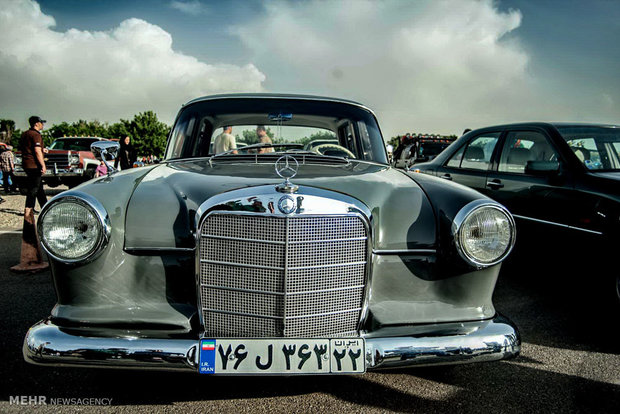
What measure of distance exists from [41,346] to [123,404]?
55 centimetres

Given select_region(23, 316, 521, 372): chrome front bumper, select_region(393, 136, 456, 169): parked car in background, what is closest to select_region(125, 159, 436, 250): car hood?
select_region(23, 316, 521, 372): chrome front bumper

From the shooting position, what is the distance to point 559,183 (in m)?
3.62

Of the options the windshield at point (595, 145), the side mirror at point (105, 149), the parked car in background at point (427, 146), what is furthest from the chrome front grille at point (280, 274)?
the parked car in background at point (427, 146)

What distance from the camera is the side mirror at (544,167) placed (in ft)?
11.9

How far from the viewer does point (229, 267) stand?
1.88 meters

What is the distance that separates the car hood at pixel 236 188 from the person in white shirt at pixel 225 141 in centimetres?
95

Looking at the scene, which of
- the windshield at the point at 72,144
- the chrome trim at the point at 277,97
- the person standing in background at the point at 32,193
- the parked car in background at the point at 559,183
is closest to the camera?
the parked car in background at the point at 559,183

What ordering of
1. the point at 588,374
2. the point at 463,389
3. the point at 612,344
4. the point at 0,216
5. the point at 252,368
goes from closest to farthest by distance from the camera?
the point at 252,368, the point at 463,389, the point at 588,374, the point at 612,344, the point at 0,216

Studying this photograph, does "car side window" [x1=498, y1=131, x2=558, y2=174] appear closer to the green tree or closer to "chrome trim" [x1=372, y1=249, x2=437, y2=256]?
"chrome trim" [x1=372, y1=249, x2=437, y2=256]

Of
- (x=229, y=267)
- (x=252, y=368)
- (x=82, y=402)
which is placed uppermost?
(x=229, y=267)

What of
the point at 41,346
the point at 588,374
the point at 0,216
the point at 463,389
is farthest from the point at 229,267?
the point at 0,216

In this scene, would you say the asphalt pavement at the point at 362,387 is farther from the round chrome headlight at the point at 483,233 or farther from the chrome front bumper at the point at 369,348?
the round chrome headlight at the point at 483,233

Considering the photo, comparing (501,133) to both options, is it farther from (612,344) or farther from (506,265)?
(612,344)

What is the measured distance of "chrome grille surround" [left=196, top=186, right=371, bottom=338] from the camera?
182 cm
